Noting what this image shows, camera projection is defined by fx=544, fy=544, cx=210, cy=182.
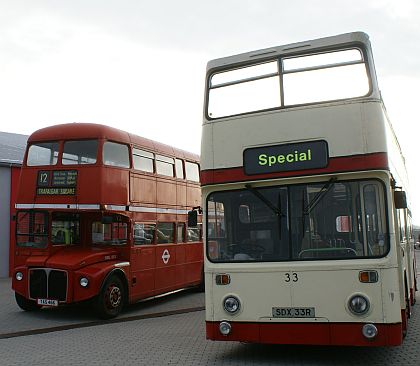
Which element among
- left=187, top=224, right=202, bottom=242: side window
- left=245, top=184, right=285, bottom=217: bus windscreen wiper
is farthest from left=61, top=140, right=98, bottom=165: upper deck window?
left=245, top=184, right=285, bottom=217: bus windscreen wiper

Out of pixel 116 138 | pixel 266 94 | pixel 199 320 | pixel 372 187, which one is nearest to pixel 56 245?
pixel 116 138

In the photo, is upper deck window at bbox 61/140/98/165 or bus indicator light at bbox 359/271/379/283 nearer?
bus indicator light at bbox 359/271/379/283

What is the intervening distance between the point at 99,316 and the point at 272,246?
5.98m

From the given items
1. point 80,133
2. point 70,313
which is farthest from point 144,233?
point 80,133

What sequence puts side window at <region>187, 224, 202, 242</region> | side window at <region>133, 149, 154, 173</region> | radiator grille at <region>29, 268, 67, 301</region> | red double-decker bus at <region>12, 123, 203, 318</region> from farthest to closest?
side window at <region>187, 224, 202, 242</region>
side window at <region>133, 149, 154, 173</region>
red double-decker bus at <region>12, 123, 203, 318</region>
radiator grille at <region>29, 268, 67, 301</region>

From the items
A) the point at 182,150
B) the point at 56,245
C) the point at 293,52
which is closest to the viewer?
the point at 293,52

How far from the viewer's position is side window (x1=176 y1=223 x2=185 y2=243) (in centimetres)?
1448

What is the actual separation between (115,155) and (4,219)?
1089 cm

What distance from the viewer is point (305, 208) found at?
636cm

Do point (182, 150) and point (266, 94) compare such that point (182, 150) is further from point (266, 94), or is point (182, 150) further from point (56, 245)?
point (266, 94)

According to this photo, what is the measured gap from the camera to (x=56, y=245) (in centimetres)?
1188

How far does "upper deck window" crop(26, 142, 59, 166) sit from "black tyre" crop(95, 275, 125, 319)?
112 inches

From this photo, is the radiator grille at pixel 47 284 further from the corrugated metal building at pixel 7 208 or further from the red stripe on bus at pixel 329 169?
the corrugated metal building at pixel 7 208

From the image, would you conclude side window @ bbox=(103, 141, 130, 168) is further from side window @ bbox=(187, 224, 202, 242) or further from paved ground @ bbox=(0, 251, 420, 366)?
side window @ bbox=(187, 224, 202, 242)
